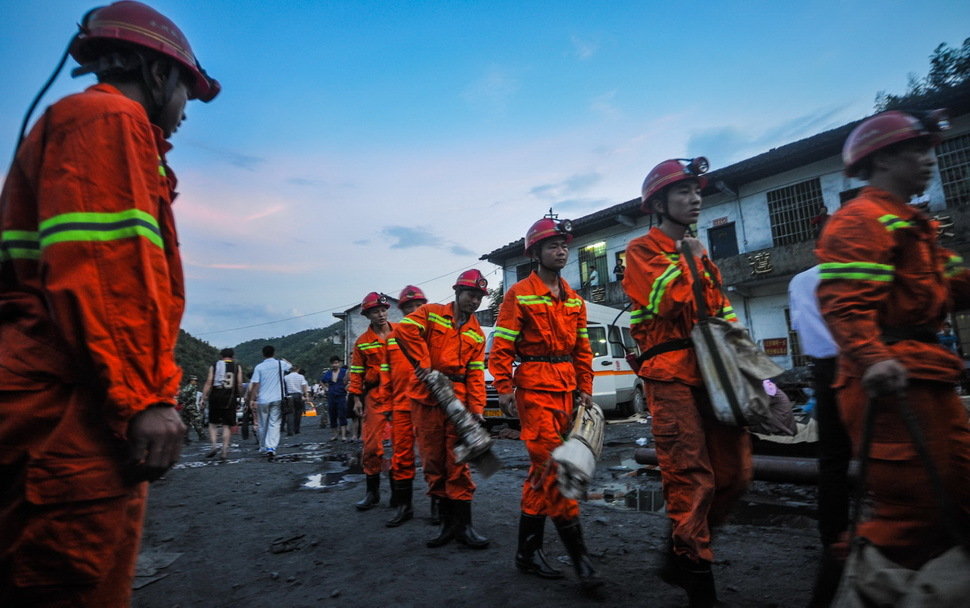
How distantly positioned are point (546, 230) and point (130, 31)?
2.67 meters

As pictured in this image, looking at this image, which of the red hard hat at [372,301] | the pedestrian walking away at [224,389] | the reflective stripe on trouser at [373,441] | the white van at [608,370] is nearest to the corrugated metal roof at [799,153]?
the white van at [608,370]

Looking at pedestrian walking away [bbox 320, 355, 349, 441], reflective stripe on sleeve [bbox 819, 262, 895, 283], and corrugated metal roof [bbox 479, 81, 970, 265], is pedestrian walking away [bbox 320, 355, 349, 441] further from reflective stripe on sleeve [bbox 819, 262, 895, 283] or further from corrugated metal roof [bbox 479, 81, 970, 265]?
reflective stripe on sleeve [bbox 819, 262, 895, 283]

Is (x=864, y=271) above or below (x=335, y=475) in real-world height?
above

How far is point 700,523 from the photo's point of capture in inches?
92.8

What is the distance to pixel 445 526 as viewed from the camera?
4004mm

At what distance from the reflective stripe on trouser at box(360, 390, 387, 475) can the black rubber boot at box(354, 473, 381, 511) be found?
0.07 metres

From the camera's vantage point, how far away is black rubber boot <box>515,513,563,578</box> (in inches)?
125

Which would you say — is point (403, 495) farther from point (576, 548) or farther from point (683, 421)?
point (683, 421)

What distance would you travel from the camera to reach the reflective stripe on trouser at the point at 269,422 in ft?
31.3

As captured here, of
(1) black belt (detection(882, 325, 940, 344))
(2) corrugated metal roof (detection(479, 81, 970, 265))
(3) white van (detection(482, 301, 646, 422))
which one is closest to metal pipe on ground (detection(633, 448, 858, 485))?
(1) black belt (detection(882, 325, 940, 344))

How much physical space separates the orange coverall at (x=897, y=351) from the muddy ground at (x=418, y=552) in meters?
1.19

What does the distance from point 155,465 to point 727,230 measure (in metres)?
21.0

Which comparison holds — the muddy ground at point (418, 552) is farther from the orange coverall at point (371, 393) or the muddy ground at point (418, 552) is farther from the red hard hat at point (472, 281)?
the red hard hat at point (472, 281)

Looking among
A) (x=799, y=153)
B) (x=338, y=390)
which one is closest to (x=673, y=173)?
(x=338, y=390)
